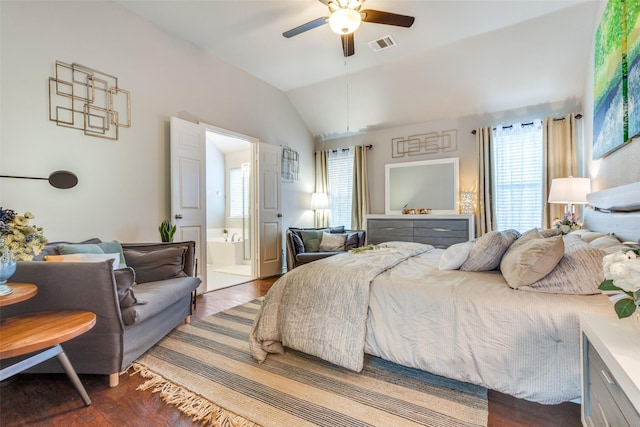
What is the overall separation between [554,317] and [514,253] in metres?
0.44

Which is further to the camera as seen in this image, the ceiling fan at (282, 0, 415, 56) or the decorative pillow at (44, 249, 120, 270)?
the ceiling fan at (282, 0, 415, 56)

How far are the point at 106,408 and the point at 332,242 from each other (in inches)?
125

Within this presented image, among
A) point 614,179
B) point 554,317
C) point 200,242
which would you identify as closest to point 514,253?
point 554,317

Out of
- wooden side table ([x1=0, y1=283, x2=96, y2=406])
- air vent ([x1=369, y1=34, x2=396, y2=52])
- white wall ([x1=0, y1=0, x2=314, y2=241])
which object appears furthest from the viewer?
air vent ([x1=369, y1=34, x2=396, y2=52])

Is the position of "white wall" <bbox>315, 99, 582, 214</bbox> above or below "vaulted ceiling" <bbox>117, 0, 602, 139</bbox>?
below

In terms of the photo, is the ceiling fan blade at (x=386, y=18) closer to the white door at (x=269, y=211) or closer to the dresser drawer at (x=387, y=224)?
the white door at (x=269, y=211)

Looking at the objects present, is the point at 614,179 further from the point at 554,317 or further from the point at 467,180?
the point at 467,180

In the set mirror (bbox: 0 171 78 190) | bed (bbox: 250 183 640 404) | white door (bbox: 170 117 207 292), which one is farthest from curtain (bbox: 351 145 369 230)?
mirror (bbox: 0 171 78 190)

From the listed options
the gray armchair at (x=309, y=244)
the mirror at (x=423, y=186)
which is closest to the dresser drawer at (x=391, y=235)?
the gray armchair at (x=309, y=244)

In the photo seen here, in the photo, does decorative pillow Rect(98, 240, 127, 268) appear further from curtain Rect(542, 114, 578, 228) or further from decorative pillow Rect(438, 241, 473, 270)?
curtain Rect(542, 114, 578, 228)

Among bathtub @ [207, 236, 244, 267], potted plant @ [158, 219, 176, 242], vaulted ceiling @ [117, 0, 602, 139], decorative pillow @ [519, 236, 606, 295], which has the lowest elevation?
bathtub @ [207, 236, 244, 267]

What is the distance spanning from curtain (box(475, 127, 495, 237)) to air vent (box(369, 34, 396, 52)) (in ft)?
6.25

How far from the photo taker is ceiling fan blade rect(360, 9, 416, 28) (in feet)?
8.14

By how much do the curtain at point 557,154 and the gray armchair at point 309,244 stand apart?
2572 millimetres
